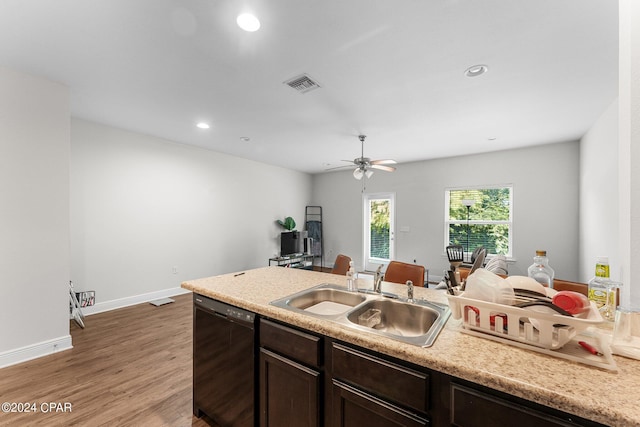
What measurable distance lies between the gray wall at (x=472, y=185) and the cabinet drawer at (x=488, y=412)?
496cm

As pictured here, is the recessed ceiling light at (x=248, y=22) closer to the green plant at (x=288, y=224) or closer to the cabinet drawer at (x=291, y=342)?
the cabinet drawer at (x=291, y=342)

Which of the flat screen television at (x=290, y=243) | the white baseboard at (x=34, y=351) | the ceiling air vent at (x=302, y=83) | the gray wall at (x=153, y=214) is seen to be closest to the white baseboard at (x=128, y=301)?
the gray wall at (x=153, y=214)

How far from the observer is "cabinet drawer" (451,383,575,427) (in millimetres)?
752

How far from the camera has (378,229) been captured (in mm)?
6574

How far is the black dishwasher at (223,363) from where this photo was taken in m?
1.48

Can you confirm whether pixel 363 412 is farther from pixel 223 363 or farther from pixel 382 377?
pixel 223 363

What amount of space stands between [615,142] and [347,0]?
10.4 ft

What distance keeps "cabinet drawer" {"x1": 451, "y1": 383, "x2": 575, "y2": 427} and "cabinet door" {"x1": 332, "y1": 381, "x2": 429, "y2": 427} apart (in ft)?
0.46

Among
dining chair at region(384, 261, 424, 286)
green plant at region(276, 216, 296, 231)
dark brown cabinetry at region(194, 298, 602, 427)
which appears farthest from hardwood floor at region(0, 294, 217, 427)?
green plant at region(276, 216, 296, 231)

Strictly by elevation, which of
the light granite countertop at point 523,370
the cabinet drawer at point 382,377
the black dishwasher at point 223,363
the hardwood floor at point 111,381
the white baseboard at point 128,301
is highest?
the light granite countertop at point 523,370

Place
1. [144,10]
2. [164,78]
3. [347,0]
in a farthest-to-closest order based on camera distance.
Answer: [164,78] < [144,10] < [347,0]

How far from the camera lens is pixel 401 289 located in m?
1.79

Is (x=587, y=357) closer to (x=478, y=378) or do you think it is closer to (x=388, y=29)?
(x=478, y=378)

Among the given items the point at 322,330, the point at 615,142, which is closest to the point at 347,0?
the point at 322,330
